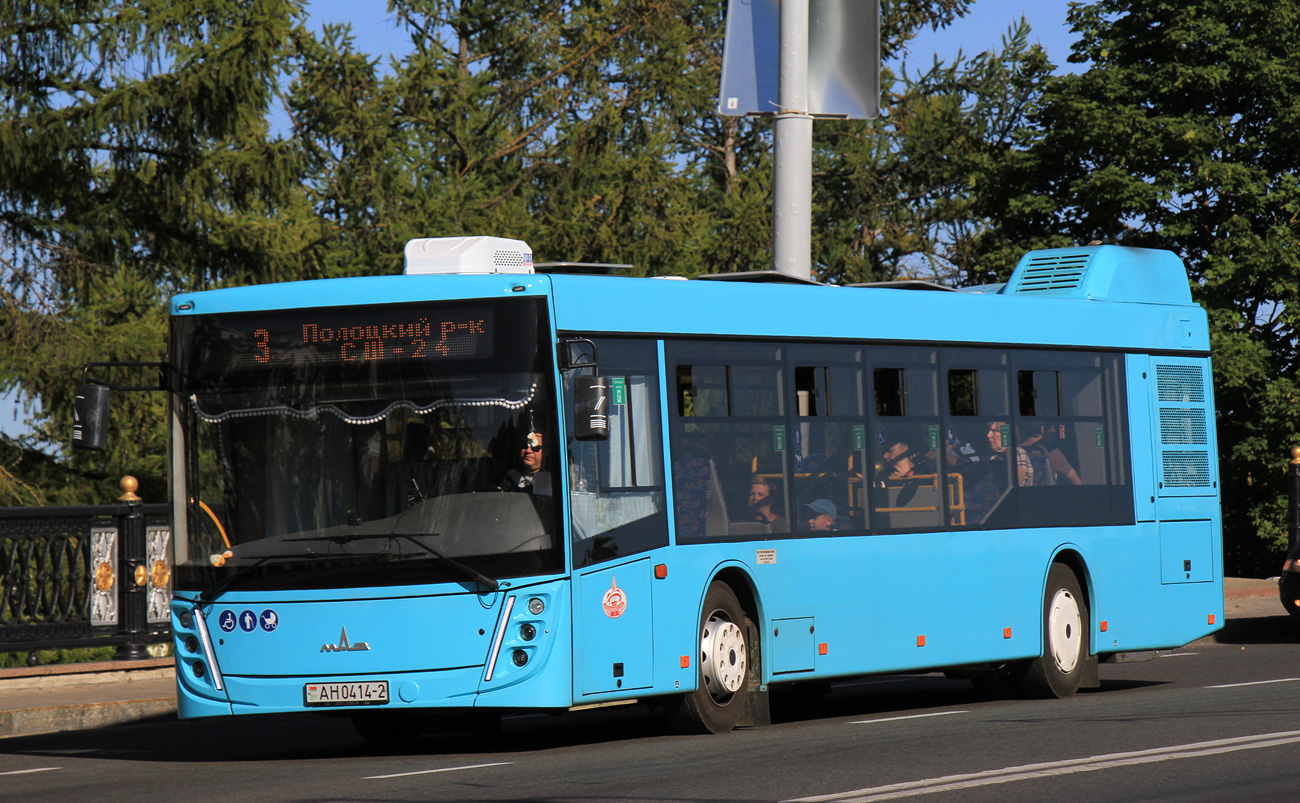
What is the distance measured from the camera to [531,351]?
11023mm

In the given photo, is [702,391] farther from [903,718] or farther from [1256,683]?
[1256,683]

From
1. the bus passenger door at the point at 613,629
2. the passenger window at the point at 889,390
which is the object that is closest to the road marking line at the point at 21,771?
the bus passenger door at the point at 613,629

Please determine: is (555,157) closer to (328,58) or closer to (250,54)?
(328,58)

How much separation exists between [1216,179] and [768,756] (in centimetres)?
2783

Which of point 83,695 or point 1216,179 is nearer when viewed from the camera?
point 83,695

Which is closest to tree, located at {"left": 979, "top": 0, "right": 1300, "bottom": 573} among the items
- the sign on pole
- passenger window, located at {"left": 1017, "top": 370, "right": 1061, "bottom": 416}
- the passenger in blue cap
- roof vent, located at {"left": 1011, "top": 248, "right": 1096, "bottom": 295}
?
the sign on pole

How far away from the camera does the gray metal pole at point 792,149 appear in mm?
18719

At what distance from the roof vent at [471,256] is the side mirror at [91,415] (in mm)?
2022

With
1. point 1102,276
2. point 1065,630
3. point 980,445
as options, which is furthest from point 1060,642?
point 1102,276

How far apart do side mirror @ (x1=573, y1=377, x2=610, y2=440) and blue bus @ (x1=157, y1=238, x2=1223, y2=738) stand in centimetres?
2

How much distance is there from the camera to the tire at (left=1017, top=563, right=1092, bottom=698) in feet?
48.3

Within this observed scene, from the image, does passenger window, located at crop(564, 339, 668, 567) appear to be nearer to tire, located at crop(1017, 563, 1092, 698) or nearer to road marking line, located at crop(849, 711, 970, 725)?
road marking line, located at crop(849, 711, 970, 725)

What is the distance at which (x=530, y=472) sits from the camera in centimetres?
1092

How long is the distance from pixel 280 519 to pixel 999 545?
5.61m
